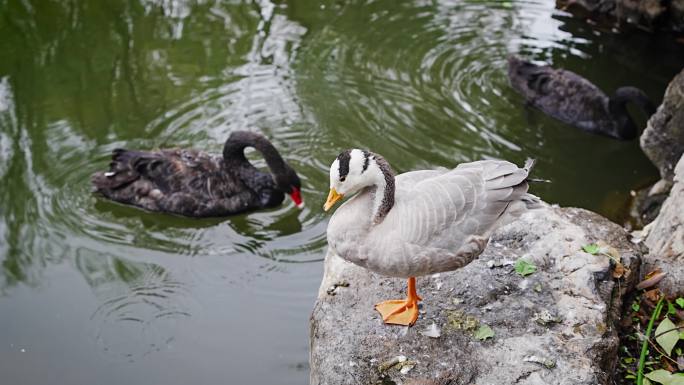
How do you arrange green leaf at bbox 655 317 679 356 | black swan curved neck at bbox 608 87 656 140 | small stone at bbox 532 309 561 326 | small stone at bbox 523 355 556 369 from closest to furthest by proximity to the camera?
small stone at bbox 523 355 556 369, green leaf at bbox 655 317 679 356, small stone at bbox 532 309 561 326, black swan curved neck at bbox 608 87 656 140

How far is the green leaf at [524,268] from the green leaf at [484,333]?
0.47 m

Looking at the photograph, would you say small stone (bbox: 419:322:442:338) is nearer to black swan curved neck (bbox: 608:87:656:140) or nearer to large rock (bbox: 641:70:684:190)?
large rock (bbox: 641:70:684:190)

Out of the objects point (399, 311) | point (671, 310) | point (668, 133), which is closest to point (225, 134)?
point (399, 311)

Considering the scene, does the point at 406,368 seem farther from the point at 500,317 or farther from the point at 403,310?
the point at 500,317

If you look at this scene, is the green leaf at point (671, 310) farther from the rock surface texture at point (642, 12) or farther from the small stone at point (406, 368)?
the rock surface texture at point (642, 12)

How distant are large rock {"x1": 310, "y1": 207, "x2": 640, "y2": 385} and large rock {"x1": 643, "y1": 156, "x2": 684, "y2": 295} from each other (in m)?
0.19

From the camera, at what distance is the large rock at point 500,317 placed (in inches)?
127

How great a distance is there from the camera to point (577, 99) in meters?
7.17

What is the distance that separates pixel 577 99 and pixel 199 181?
13.7ft

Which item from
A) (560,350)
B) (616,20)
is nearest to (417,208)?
(560,350)

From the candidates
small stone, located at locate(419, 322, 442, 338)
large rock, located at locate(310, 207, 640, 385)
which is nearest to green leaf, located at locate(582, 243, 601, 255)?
large rock, located at locate(310, 207, 640, 385)

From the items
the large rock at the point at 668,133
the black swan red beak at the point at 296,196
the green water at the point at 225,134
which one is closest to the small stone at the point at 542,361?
the green water at the point at 225,134

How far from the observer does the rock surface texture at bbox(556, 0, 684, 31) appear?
8.98 meters

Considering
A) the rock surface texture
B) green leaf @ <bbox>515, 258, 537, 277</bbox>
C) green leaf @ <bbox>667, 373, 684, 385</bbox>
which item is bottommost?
the rock surface texture
